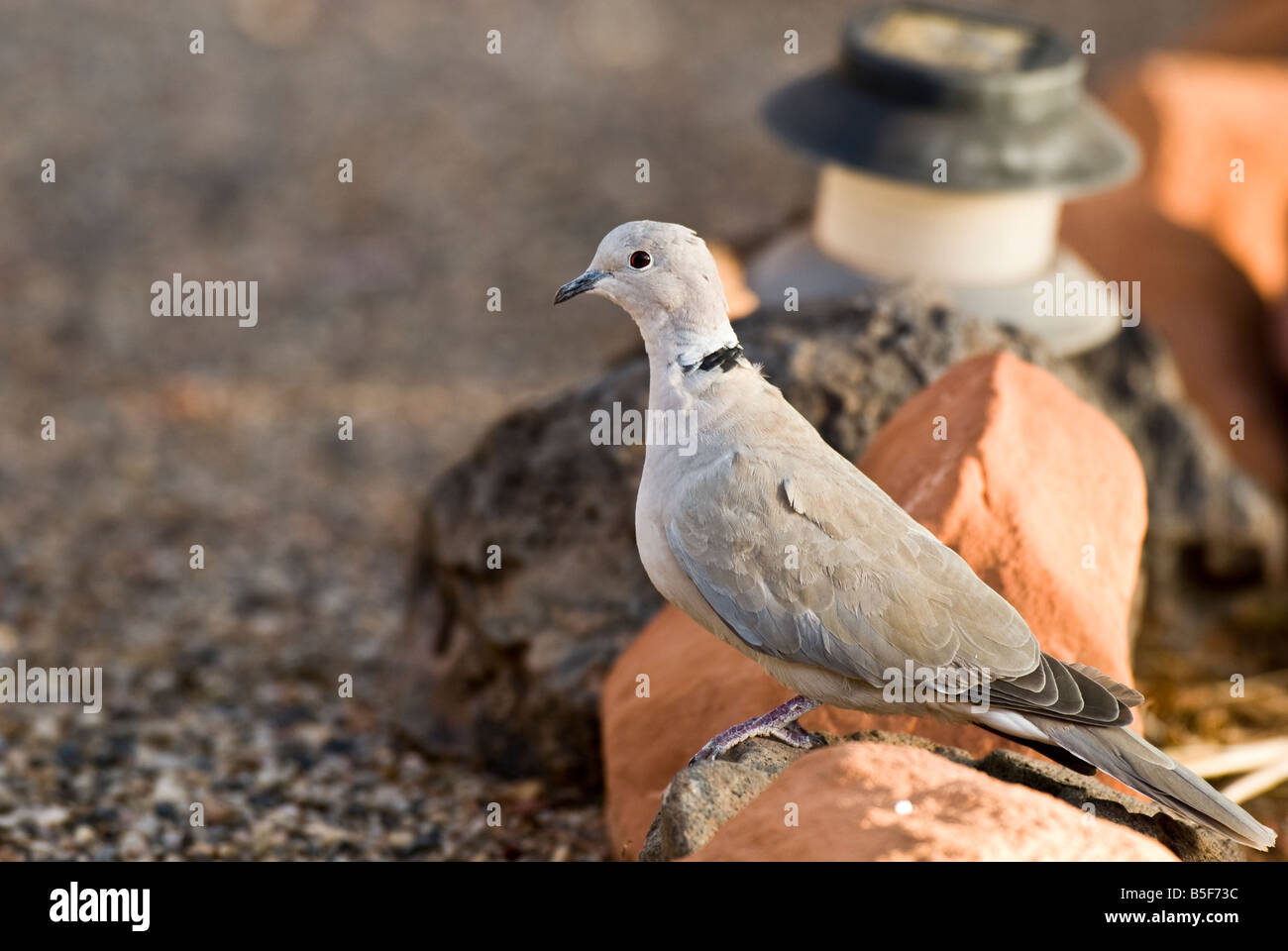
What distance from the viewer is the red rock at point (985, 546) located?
139 inches

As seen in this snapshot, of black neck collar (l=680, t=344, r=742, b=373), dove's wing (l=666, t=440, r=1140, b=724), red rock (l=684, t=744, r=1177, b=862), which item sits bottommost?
red rock (l=684, t=744, r=1177, b=862)

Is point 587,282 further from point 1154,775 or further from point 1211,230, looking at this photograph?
point 1211,230

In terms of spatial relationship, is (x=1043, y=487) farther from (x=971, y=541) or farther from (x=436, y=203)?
(x=436, y=203)

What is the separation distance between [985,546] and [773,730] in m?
0.77

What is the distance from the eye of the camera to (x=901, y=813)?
2619 millimetres

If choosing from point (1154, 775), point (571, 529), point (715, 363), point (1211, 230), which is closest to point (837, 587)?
point (715, 363)

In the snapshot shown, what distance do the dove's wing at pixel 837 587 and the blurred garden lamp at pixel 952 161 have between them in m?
2.31

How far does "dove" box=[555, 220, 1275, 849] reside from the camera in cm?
304

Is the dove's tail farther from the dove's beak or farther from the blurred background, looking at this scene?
the blurred background

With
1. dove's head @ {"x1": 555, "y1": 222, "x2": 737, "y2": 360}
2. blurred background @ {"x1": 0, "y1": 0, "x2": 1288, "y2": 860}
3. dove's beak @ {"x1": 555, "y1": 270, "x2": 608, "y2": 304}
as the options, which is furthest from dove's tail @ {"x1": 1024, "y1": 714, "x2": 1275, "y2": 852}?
blurred background @ {"x1": 0, "y1": 0, "x2": 1288, "y2": 860}

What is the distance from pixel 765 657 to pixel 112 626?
339 centimetres

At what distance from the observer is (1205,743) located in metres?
4.93

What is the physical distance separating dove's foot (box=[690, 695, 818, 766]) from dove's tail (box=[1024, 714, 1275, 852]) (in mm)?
514
